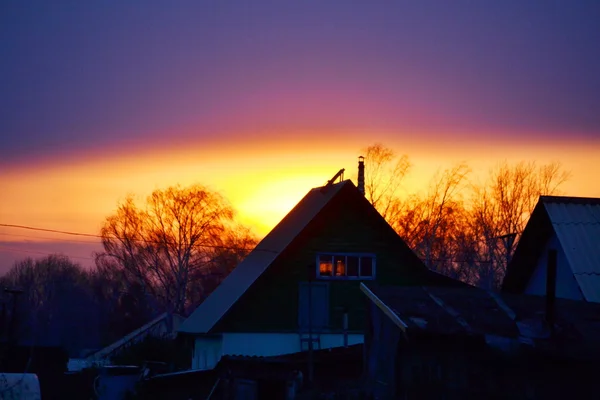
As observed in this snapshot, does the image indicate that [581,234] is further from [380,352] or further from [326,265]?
[326,265]

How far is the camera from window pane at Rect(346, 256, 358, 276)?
36.9m

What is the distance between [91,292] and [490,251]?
199ft

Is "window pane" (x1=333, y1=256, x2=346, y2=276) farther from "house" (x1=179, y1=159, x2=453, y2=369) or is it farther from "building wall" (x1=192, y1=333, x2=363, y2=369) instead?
"building wall" (x1=192, y1=333, x2=363, y2=369)

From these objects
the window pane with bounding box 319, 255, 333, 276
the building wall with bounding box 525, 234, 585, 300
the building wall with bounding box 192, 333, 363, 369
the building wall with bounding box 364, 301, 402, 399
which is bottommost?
the building wall with bounding box 364, 301, 402, 399

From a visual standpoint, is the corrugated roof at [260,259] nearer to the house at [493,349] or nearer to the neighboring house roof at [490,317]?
the neighboring house roof at [490,317]

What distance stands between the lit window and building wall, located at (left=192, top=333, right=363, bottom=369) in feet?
7.59

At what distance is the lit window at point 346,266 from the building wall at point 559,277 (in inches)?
589

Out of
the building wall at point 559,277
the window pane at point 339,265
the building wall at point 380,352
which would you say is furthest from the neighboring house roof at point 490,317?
the window pane at point 339,265

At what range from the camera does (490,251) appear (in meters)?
65.4

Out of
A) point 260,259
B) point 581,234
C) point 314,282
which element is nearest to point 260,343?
point 314,282

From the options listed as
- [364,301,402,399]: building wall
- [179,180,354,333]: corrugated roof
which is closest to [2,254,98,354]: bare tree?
[179,180,354,333]: corrugated roof

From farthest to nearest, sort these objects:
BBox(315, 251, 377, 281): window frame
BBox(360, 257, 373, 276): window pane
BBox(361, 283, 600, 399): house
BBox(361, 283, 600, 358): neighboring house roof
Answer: BBox(360, 257, 373, 276): window pane
BBox(315, 251, 377, 281): window frame
BBox(361, 283, 600, 358): neighboring house roof
BBox(361, 283, 600, 399): house

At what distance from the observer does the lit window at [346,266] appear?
36.6 meters

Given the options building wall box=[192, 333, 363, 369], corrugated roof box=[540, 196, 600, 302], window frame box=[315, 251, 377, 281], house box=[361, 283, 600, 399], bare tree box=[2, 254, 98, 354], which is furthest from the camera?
bare tree box=[2, 254, 98, 354]
